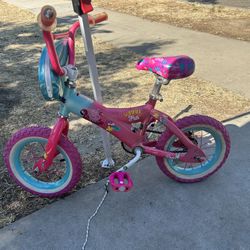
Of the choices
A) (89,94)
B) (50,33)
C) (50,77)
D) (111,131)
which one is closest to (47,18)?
(50,33)

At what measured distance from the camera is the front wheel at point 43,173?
2.64 m

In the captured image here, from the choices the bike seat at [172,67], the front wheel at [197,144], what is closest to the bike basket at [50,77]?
the bike seat at [172,67]

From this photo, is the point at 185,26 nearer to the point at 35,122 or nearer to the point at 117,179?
the point at 35,122

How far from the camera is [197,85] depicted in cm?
471

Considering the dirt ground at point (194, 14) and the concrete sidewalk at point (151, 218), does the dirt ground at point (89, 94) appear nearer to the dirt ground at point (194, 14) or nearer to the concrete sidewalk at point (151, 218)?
the concrete sidewalk at point (151, 218)

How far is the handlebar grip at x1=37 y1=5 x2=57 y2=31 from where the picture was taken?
2031mm

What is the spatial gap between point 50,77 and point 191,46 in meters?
4.21

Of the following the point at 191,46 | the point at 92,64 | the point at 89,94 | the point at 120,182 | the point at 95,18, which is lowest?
the point at 191,46

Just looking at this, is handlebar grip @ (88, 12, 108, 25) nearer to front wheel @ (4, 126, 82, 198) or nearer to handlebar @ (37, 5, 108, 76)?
handlebar @ (37, 5, 108, 76)

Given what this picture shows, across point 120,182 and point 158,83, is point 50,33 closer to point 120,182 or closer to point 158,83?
point 158,83

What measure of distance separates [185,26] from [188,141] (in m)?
5.05

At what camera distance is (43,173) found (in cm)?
308

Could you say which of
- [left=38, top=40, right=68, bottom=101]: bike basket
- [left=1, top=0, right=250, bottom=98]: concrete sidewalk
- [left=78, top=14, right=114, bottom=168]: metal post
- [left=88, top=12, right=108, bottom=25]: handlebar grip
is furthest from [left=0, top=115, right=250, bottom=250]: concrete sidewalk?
[left=1, top=0, right=250, bottom=98]: concrete sidewalk

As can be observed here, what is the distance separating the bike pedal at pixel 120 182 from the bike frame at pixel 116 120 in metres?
0.23
